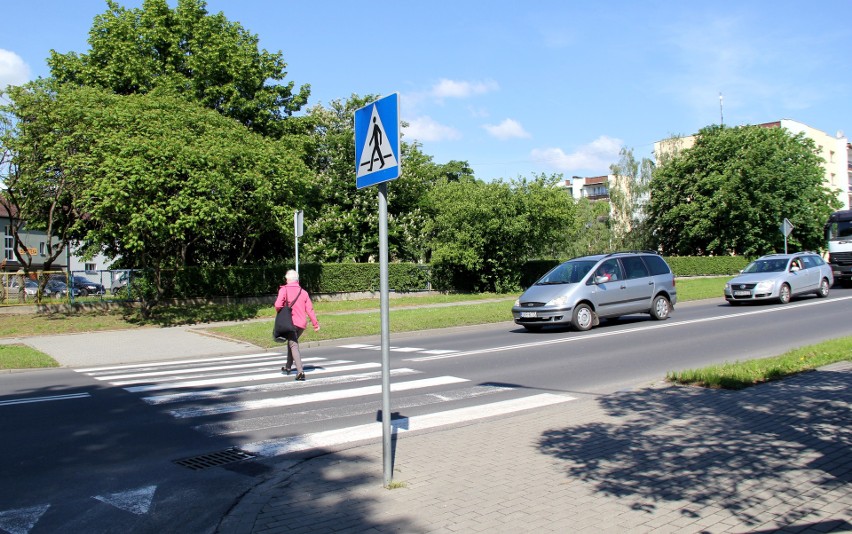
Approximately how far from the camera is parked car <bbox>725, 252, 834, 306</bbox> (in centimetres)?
2138

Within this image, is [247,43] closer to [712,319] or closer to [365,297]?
[365,297]

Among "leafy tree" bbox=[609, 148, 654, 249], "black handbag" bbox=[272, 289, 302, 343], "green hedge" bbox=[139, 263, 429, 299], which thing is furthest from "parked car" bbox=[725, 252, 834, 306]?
"leafy tree" bbox=[609, 148, 654, 249]

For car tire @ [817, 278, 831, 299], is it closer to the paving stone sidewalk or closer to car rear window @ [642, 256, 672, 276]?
car rear window @ [642, 256, 672, 276]

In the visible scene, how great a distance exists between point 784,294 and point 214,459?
2097 cm

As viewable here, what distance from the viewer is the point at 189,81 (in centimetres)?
2756

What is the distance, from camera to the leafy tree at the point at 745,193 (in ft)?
145

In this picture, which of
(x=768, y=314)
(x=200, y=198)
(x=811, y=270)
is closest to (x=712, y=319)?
(x=768, y=314)

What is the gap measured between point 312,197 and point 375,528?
31.6 metres

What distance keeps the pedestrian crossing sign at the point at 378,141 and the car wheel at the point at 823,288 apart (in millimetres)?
23626

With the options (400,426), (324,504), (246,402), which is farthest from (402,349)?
(324,504)

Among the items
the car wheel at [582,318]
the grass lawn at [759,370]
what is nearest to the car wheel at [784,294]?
the car wheel at [582,318]

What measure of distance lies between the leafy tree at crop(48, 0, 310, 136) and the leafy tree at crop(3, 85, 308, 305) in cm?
406

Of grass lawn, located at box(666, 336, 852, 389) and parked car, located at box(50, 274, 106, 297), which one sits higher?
parked car, located at box(50, 274, 106, 297)

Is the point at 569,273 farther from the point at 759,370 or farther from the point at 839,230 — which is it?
the point at 839,230
